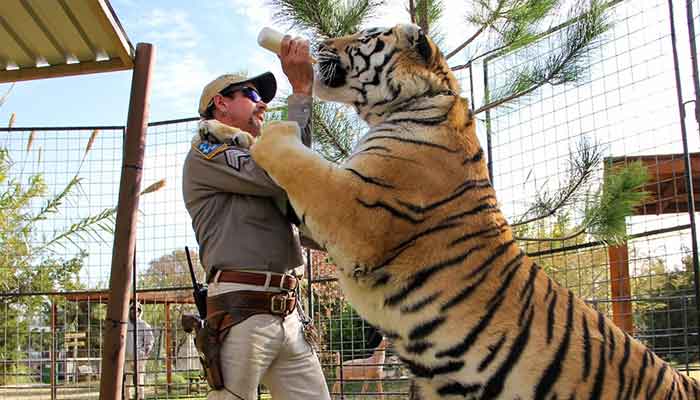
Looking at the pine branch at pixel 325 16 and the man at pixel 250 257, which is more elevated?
the pine branch at pixel 325 16

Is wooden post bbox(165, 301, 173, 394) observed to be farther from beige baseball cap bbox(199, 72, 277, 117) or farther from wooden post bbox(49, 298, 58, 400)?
beige baseball cap bbox(199, 72, 277, 117)

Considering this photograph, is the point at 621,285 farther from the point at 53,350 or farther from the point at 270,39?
the point at 53,350

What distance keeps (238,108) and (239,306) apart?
107 cm

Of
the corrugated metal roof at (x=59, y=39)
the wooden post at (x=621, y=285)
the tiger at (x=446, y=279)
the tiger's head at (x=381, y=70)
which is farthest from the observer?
the wooden post at (x=621, y=285)

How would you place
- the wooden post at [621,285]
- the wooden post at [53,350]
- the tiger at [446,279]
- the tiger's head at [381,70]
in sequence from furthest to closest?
the wooden post at [53,350]
the wooden post at [621,285]
the tiger's head at [381,70]
the tiger at [446,279]

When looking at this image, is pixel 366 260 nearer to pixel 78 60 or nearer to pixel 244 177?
pixel 244 177

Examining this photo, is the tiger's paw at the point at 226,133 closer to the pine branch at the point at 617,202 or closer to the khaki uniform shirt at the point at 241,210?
the khaki uniform shirt at the point at 241,210

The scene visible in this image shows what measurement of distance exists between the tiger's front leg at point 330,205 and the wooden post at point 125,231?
279 cm

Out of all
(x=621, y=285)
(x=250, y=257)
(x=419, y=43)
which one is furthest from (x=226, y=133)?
(x=621, y=285)

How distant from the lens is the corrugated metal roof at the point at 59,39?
4.60 m

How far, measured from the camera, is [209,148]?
3107 millimetres

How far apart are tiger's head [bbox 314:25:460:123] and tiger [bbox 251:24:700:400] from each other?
23cm

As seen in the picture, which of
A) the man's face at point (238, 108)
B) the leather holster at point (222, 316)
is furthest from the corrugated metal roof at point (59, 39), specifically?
the leather holster at point (222, 316)

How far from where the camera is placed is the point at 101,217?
28.2 ft
